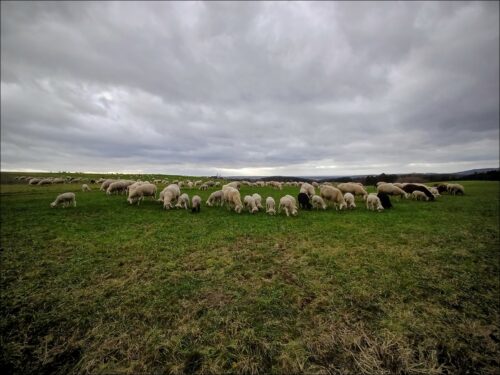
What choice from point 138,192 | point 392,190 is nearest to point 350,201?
point 392,190

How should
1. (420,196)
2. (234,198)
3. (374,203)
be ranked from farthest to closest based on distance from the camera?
1. (420,196)
2. (374,203)
3. (234,198)

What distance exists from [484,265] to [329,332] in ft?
23.2

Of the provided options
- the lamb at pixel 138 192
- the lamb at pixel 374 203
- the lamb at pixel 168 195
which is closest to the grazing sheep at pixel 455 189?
the lamb at pixel 374 203

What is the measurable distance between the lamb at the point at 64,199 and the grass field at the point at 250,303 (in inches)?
332

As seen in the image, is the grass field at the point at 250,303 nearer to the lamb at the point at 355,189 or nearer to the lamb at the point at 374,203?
the lamb at the point at 374,203

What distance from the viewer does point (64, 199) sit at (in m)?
18.3

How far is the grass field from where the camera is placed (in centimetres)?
367

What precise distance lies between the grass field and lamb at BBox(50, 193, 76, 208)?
332 inches

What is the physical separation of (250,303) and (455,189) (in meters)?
36.7

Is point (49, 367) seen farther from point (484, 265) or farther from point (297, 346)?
point (484, 265)

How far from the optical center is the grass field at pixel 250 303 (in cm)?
367

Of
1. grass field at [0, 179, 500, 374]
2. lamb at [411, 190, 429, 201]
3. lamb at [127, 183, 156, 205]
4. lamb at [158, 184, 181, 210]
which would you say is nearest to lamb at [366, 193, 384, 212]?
grass field at [0, 179, 500, 374]

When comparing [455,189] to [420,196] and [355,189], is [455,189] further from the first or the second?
[355,189]

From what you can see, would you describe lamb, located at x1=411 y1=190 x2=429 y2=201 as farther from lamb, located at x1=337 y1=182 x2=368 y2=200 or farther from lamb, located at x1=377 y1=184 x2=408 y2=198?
lamb, located at x1=337 y1=182 x2=368 y2=200
